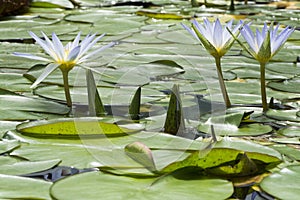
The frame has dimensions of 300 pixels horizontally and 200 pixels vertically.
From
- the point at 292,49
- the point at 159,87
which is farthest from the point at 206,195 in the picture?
the point at 292,49

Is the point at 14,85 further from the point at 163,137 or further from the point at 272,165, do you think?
the point at 272,165

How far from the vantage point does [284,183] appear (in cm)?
91

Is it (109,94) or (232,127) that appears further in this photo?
(109,94)

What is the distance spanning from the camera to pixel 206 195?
0.86 meters

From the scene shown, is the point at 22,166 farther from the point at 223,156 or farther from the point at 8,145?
the point at 223,156

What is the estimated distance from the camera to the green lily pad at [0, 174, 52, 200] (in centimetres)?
86

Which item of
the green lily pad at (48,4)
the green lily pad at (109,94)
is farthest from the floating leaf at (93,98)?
the green lily pad at (48,4)

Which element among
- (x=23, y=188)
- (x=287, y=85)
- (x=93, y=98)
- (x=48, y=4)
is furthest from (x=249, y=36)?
(x=48, y=4)

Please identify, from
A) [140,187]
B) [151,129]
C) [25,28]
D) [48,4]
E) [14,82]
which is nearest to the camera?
[140,187]

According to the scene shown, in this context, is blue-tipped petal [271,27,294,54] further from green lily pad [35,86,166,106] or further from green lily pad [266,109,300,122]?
green lily pad [35,86,166,106]

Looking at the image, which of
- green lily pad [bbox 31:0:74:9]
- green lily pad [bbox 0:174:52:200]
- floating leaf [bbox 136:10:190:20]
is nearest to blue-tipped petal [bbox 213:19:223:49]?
green lily pad [bbox 0:174:52:200]

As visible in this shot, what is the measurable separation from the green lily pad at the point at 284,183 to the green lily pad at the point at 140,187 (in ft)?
0.18

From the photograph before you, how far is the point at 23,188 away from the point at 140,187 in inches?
6.3

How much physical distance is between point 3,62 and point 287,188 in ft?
3.81
